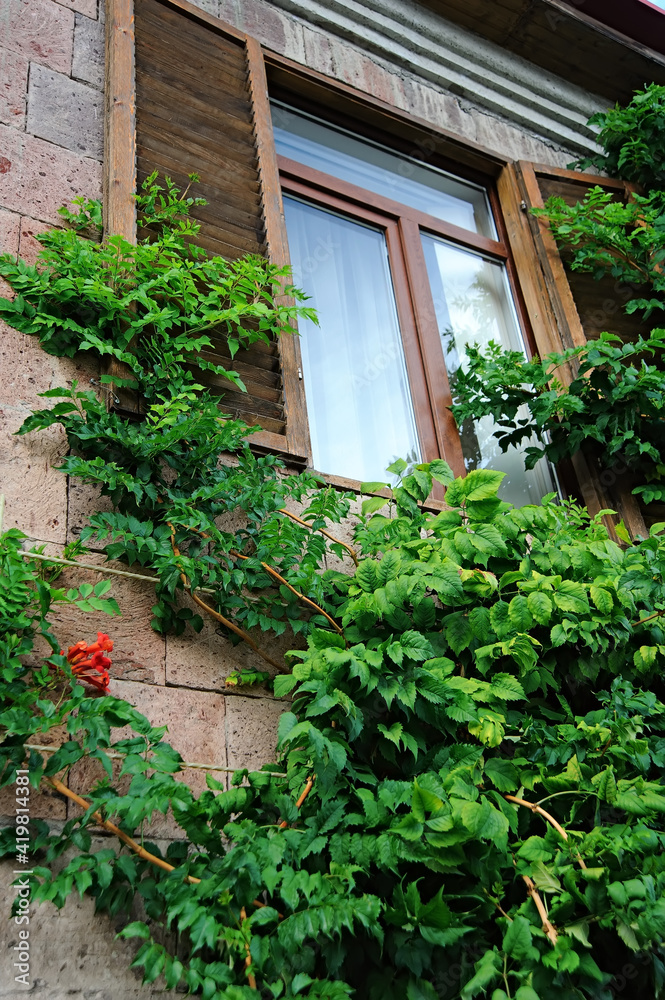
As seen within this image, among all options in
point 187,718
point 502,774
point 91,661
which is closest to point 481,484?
point 502,774

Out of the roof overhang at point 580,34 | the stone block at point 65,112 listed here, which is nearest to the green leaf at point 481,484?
the stone block at point 65,112

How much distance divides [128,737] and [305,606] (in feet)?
2.27

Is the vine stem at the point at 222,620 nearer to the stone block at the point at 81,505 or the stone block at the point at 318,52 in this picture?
the stone block at the point at 81,505

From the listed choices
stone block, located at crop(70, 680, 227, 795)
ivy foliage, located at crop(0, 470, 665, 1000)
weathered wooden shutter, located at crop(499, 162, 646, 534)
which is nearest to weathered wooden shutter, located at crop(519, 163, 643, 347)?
weathered wooden shutter, located at crop(499, 162, 646, 534)

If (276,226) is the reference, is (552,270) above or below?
above

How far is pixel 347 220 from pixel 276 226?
2.34 ft

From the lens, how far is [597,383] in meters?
3.74

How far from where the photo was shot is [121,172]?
314cm

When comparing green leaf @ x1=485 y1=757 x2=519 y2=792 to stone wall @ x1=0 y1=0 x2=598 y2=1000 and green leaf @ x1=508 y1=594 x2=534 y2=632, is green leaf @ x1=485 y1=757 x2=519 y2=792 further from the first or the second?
stone wall @ x1=0 y1=0 x2=598 y2=1000

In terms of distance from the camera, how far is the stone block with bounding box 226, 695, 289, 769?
2.51 metres

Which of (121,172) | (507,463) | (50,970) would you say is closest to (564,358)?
(507,463)

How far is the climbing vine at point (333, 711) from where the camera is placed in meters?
2.03

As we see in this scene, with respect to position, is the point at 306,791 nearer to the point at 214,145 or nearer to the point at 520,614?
the point at 520,614

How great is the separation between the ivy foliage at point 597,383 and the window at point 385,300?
157 millimetres
